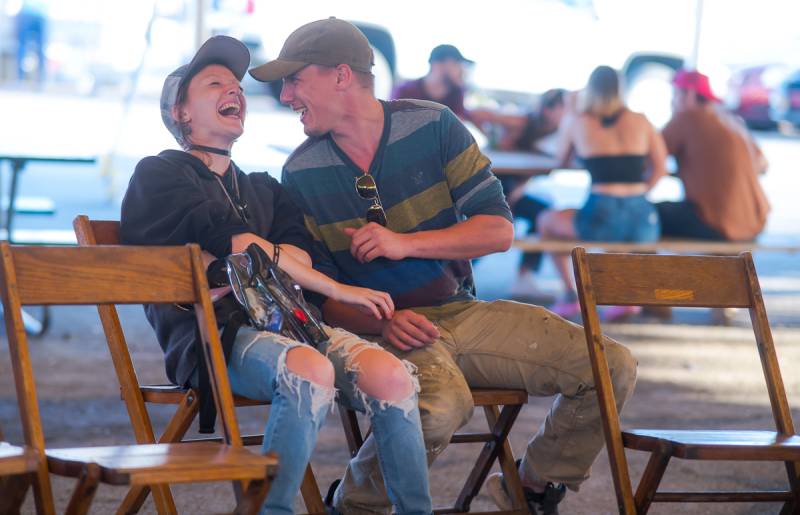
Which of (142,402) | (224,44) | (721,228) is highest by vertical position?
(224,44)

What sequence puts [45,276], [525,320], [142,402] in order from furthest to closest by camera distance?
[525,320] → [142,402] → [45,276]

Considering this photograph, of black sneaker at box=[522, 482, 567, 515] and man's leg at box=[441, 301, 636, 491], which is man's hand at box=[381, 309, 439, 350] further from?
black sneaker at box=[522, 482, 567, 515]

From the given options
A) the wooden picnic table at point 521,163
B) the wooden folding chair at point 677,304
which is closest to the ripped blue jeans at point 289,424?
the wooden folding chair at point 677,304

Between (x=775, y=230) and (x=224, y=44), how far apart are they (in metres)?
7.99

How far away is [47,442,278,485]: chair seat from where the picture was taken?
2506 millimetres

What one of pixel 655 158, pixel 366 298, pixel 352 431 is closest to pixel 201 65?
pixel 366 298

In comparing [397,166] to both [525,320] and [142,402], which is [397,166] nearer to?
[525,320]

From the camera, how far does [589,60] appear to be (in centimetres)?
1241

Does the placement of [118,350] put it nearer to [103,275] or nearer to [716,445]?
[103,275]

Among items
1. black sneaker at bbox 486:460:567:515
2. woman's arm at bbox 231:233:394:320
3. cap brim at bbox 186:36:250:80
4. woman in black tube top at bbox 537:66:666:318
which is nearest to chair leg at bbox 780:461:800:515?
black sneaker at bbox 486:460:567:515

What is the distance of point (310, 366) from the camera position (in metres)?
2.98

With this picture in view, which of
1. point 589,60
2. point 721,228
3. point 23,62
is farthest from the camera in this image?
point 23,62

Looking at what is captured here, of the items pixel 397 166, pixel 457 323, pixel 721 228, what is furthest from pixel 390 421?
pixel 721 228

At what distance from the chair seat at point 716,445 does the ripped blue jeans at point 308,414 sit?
57 centimetres
